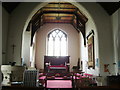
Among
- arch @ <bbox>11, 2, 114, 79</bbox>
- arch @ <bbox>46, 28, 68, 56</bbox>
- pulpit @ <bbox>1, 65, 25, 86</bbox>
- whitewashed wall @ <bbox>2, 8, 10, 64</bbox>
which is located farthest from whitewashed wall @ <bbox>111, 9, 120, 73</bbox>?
arch @ <bbox>46, 28, 68, 56</bbox>

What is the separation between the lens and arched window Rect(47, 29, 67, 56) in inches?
546

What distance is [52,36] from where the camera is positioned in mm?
14086

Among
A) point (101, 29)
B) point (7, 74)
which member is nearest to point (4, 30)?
point (7, 74)

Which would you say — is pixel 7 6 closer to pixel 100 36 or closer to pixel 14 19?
pixel 14 19

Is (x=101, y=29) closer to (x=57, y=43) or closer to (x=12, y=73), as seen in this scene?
(x=12, y=73)

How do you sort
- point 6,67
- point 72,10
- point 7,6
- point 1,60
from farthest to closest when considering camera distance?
point 72,10
point 7,6
point 1,60
point 6,67

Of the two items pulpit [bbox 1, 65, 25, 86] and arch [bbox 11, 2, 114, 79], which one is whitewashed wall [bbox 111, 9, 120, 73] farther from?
pulpit [bbox 1, 65, 25, 86]

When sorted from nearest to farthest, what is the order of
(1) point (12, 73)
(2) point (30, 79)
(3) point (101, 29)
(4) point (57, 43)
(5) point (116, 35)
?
(2) point (30, 79) → (1) point (12, 73) → (5) point (116, 35) → (3) point (101, 29) → (4) point (57, 43)

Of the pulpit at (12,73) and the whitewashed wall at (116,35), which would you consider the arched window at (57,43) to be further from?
the pulpit at (12,73)

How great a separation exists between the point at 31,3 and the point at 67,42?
7.67m

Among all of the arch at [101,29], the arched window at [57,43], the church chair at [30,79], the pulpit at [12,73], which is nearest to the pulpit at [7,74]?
the pulpit at [12,73]

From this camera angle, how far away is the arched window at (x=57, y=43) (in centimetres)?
1388

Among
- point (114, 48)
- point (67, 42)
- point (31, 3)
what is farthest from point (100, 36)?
point (67, 42)

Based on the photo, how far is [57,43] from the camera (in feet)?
46.2
